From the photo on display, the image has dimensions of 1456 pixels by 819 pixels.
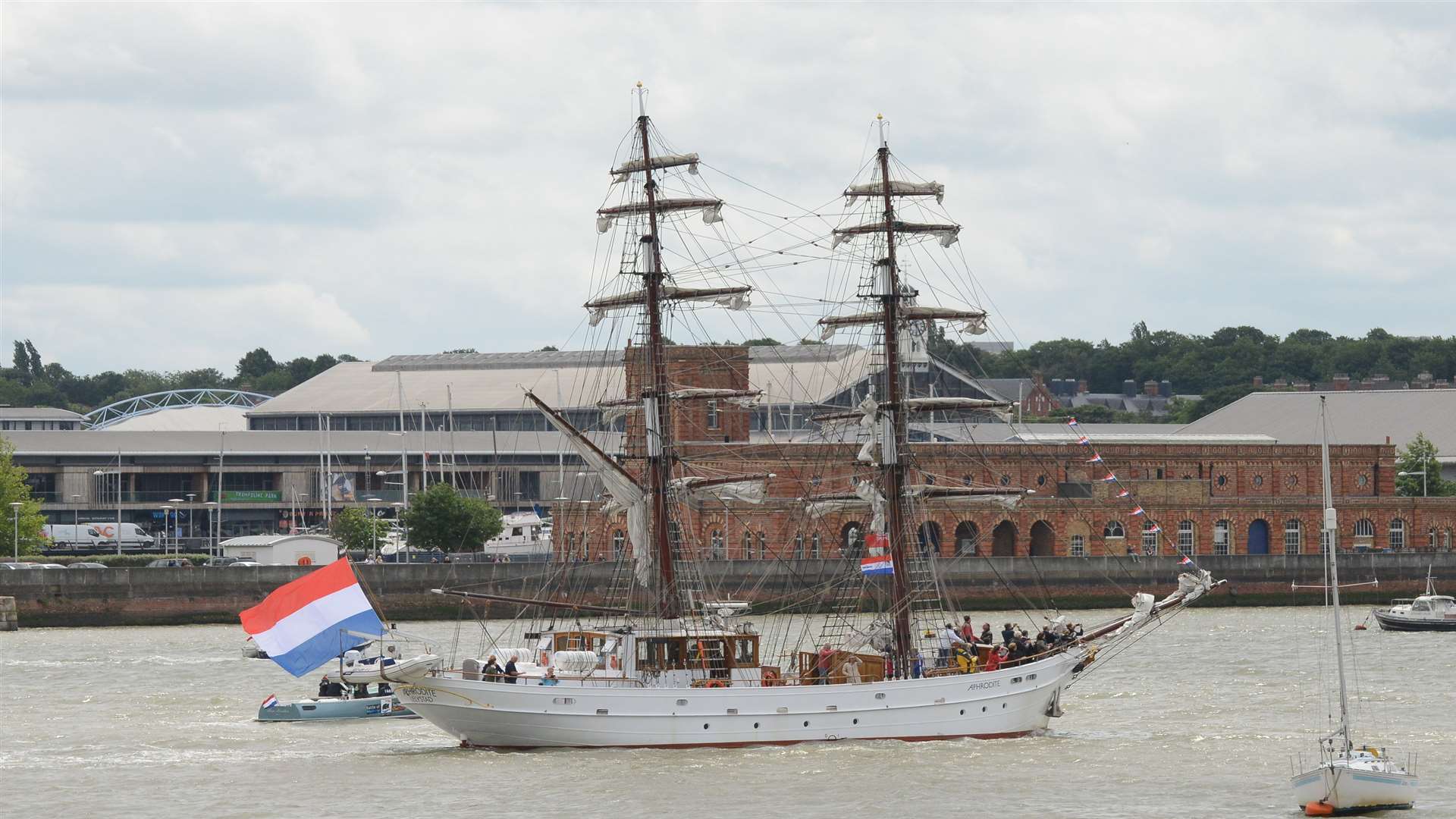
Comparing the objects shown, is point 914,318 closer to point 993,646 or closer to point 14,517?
point 993,646

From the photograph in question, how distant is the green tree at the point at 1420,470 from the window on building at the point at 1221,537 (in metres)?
20.5

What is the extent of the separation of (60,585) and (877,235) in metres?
47.0

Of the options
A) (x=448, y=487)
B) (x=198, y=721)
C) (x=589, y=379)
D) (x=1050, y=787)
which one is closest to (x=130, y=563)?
(x=448, y=487)

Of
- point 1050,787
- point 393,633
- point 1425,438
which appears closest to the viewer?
point 1050,787

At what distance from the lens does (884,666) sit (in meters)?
49.6

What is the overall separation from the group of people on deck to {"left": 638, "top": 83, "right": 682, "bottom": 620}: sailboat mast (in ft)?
22.2

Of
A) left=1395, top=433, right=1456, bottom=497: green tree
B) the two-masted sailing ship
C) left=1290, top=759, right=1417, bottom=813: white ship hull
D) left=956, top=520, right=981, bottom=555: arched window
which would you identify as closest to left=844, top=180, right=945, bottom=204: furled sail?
the two-masted sailing ship

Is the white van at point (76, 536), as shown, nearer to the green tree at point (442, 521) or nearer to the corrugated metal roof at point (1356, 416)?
the green tree at point (442, 521)

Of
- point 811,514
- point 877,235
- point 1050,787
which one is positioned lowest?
point 1050,787

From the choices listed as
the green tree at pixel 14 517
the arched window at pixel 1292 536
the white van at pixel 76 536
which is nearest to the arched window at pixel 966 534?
the arched window at pixel 1292 536

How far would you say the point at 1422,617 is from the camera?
8050cm

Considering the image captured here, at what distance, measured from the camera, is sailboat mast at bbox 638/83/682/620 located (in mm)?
52125

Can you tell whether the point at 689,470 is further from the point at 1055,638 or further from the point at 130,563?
the point at 130,563

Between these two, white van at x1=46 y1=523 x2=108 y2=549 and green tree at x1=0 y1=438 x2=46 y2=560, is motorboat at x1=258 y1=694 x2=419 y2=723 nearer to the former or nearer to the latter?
green tree at x1=0 y1=438 x2=46 y2=560
